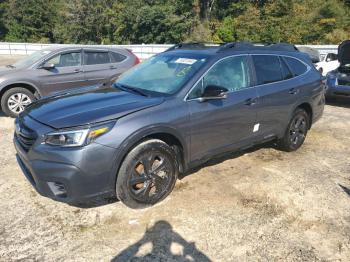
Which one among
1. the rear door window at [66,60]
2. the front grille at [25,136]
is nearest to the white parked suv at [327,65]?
the rear door window at [66,60]

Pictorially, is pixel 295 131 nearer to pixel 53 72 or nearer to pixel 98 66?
pixel 98 66

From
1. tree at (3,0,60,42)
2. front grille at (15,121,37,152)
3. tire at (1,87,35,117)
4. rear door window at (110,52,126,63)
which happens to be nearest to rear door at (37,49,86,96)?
tire at (1,87,35,117)

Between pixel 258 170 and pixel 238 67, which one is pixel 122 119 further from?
pixel 258 170

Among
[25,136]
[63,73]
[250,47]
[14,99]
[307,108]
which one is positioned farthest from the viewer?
[63,73]

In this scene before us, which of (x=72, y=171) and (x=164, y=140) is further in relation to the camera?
(x=164, y=140)

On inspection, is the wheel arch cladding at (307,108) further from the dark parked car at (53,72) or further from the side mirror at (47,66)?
the side mirror at (47,66)

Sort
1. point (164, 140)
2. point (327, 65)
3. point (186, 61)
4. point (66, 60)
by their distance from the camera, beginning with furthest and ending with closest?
point (327, 65) → point (66, 60) → point (186, 61) → point (164, 140)

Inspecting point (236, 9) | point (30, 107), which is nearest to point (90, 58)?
point (30, 107)

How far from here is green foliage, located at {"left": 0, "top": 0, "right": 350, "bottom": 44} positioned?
33031mm

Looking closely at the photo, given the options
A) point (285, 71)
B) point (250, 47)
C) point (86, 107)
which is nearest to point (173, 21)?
point (285, 71)

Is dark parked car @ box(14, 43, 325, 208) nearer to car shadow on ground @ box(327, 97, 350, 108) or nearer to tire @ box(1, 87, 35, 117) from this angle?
tire @ box(1, 87, 35, 117)

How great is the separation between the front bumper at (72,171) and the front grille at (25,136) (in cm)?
9

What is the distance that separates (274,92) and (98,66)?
15.6 feet

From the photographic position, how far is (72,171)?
3148 mm
